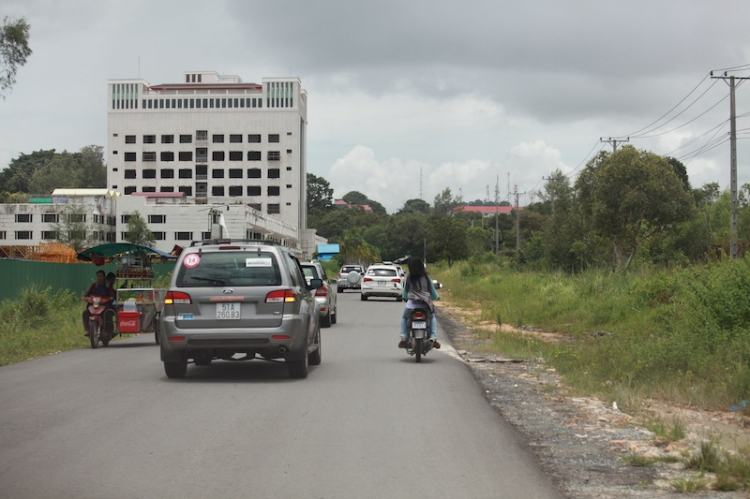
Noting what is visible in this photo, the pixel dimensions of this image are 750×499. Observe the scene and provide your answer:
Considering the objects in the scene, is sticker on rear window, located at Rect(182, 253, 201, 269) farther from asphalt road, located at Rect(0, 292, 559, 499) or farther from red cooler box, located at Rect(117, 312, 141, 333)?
red cooler box, located at Rect(117, 312, 141, 333)

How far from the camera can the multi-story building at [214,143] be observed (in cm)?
12412

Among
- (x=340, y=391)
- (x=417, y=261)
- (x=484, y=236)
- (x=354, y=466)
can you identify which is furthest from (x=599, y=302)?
(x=484, y=236)

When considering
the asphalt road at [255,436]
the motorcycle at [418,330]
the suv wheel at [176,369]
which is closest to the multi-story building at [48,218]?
the motorcycle at [418,330]

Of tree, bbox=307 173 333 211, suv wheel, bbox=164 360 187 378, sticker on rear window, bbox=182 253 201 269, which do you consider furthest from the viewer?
tree, bbox=307 173 333 211

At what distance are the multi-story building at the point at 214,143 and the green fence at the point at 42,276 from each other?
9332 centimetres

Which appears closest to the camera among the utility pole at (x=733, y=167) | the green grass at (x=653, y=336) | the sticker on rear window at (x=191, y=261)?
the green grass at (x=653, y=336)

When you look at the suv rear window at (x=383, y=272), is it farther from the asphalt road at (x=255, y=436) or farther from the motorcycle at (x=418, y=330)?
the asphalt road at (x=255, y=436)

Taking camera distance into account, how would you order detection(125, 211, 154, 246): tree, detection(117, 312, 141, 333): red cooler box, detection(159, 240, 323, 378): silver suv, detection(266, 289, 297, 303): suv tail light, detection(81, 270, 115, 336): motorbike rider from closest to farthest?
1. detection(159, 240, 323, 378): silver suv
2. detection(266, 289, 297, 303): suv tail light
3. detection(117, 312, 141, 333): red cooler box
4. detection(81, 270, 115, 336): motorbike rider
5. detection(125, 211, 154, 246): tree

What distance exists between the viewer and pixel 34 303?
21781 mm

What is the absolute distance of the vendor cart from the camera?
664 inches

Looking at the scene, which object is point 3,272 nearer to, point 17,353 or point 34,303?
point 34,303

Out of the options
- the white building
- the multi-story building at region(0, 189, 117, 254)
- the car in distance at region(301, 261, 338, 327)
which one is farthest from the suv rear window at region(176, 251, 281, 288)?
the white building

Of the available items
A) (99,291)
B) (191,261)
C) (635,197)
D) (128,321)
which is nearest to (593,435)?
(191,261)

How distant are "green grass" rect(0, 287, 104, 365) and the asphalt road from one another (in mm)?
3045
